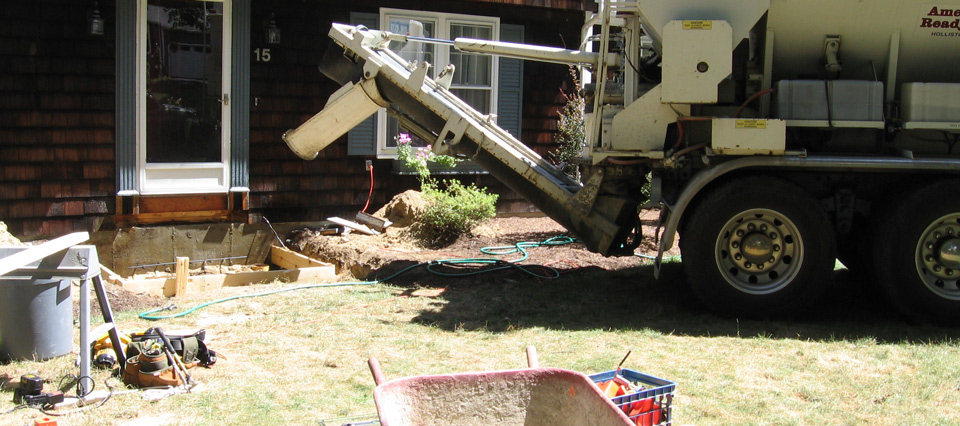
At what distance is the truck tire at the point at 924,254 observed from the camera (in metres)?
6.34

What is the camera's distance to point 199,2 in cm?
963

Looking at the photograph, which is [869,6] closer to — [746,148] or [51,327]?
[746,148]

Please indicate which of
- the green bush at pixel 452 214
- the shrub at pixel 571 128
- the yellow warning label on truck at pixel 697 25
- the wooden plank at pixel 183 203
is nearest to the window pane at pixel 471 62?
the shrub at pixel 571 128

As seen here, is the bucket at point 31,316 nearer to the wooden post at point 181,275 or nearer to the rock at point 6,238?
the wooden post at point 181,275

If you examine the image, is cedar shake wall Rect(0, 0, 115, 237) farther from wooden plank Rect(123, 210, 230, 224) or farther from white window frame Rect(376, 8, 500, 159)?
white window frame Rect(376, 8, 500, 159)

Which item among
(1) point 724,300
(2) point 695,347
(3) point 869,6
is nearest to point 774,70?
(3) point 869,6

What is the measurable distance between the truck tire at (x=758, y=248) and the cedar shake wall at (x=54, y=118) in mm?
6304

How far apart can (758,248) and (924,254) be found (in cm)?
123

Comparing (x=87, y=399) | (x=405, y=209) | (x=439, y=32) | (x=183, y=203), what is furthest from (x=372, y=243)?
(x=87, y=399)

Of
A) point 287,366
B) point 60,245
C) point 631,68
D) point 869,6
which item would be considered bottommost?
point 287,366

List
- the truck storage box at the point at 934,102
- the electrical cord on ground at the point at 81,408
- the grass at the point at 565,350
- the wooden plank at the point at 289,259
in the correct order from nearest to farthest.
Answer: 1. the electrical cord on ground at the point at 81,408
2. the grass at the point at 565,350
3. the truck storage box at the point at 934,102
4. the wooden plank at the point at 289,259

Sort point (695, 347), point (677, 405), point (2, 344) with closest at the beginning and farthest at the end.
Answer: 1. point (677, 405)
2. point (2, 344)
3. point (695, 347)

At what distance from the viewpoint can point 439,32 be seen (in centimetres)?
1091

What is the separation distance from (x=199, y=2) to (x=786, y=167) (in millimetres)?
6635
